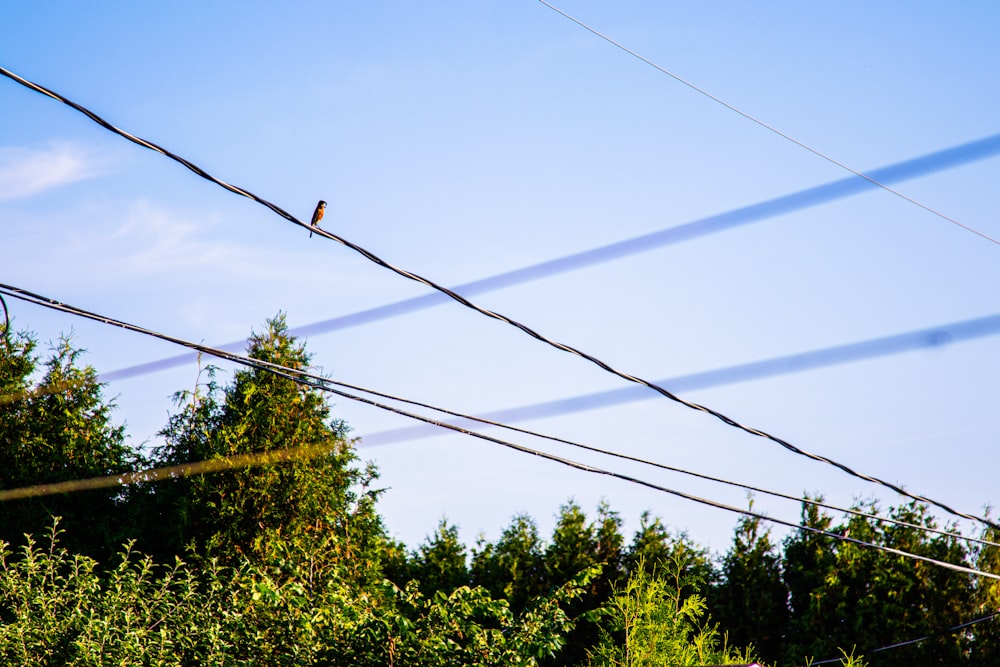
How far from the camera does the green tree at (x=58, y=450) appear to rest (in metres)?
23.0

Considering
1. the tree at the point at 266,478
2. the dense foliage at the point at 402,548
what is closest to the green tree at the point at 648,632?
the dense foliage at the point at 402,548

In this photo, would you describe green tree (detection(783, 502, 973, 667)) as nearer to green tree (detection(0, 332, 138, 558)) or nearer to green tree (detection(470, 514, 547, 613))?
green tree (detection(470, 514, 547, 613))

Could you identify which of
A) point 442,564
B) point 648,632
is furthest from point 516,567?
point 648,632

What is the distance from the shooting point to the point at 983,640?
779 inches

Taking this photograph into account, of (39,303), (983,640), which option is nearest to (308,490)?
(983,640)

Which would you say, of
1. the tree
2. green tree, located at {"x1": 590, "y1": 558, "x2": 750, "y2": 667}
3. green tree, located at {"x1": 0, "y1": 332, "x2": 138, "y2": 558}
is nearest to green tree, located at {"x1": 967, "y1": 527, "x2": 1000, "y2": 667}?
green tree, located at {"x1": 590, "y1": 558, "x2": 750, "y2": 667}

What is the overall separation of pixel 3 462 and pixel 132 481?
335 centimetres

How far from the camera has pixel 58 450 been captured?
79.0 feet

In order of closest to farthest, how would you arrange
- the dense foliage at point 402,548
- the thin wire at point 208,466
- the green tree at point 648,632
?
the green tree at point 648,632
the dense foliage at point 402,548
the thin wire at point 208,466

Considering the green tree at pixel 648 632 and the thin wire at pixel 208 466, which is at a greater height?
the thin wire at pixel 208 466

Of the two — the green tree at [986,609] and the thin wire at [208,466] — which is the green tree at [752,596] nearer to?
the green tree at [986,609]

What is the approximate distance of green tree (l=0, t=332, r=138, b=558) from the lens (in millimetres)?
22953

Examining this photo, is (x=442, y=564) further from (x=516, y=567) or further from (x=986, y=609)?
(x=986, y=609)

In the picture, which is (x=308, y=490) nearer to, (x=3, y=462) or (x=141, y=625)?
(x=3, y=462)
